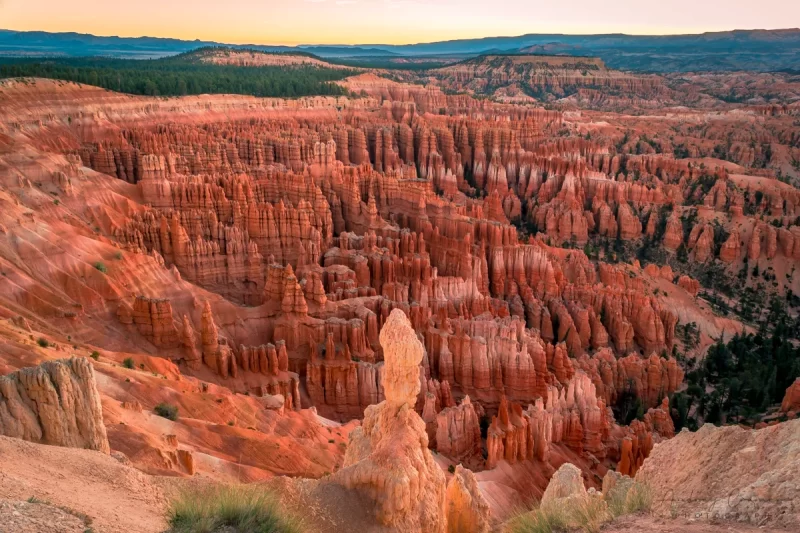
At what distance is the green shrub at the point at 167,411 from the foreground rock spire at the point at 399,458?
4.64m

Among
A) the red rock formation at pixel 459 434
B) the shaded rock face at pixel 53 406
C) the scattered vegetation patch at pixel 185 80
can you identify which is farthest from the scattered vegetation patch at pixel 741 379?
the scattered vegetation patch at pixel 185 80

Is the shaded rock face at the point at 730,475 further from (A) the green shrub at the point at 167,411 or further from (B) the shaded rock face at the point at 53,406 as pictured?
(A) the green shrub at the point at 167,411

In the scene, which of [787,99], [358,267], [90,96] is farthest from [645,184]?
[787,99]

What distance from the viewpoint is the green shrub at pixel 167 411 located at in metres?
13.3

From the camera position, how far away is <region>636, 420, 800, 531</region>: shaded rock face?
5918 mm

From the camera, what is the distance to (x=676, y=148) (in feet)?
263

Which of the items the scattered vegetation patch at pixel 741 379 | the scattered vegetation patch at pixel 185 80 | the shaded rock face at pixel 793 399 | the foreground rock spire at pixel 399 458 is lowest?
the scattered vegetation patch at pixel 741 379

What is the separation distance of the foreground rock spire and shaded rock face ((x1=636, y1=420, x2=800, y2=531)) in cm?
291

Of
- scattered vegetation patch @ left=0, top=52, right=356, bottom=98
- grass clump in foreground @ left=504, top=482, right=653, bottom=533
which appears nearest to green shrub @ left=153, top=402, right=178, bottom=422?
grass clump in foreground @ left=504, top=482, right=653, bottom=533

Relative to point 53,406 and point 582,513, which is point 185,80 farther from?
point 582,513

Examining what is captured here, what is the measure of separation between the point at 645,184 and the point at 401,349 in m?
53.5

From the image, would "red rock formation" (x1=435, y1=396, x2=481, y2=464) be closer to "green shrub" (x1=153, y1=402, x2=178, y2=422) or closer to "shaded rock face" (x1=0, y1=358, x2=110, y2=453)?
"green shrub" (x1=153, y1=402, x2=178, y2=422)

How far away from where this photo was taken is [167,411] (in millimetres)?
13383

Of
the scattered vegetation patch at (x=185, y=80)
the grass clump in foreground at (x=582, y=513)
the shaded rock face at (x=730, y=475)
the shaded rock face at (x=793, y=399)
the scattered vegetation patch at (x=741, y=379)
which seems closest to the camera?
the shaded rock face at (x=730, y=475)
